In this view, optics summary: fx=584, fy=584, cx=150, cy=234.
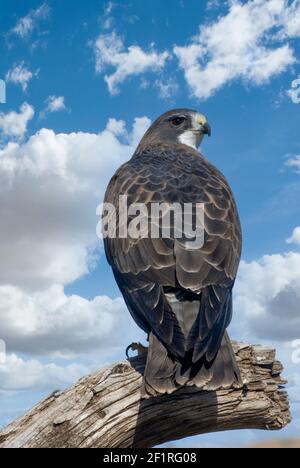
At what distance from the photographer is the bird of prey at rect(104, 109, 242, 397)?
5281 mm

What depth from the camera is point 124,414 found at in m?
5.87

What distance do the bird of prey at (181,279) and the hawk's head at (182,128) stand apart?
7.60ft

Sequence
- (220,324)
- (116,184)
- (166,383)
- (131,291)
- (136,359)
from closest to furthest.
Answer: (166,383) → (220,324) → (131,291) → (136,359) → (116,184)

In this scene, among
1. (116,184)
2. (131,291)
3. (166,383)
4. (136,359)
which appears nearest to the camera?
(166,383)

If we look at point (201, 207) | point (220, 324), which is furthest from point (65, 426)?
point (201, 207)

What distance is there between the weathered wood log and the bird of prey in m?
Result: 0.69

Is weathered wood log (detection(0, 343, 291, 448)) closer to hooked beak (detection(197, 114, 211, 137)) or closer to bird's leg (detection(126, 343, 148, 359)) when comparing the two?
bird's leg (detection(126, 343, 148, 359))

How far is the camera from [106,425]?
5812 mm

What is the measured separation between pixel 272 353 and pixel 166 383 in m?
1.85

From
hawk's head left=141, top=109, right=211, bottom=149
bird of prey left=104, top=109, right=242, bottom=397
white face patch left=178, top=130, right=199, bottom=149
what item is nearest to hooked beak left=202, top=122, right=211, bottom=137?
hawk's head left=141, top=109, right=211, bottom=149

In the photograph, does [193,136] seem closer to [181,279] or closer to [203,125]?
[203,125]

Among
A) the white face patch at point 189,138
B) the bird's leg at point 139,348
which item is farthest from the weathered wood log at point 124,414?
the white face patch at point 189,138
